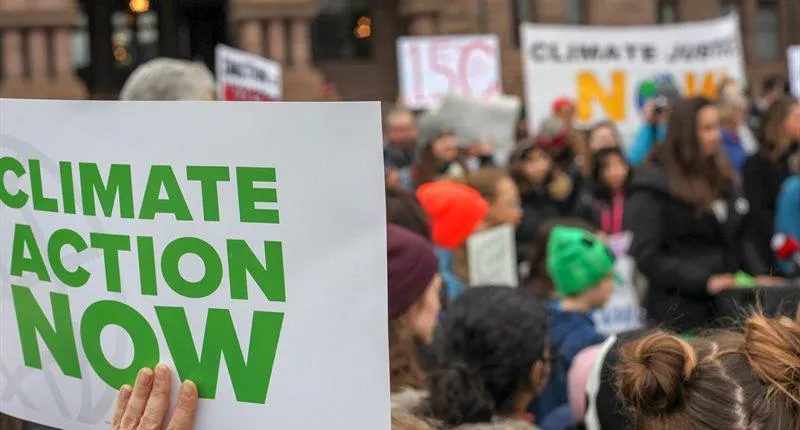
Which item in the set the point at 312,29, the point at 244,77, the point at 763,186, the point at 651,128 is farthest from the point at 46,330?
the point at 312,29

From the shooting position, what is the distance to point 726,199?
A: 5727mm

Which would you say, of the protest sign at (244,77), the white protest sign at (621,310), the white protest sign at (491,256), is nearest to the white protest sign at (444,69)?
the protest sign at (244,77)

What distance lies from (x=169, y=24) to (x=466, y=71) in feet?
23.7

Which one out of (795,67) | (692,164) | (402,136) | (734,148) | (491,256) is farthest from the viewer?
(795,67)

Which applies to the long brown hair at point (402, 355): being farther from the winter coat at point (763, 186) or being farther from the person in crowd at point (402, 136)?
the person in crowd at point (402, 136)

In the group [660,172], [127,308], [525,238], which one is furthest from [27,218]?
[525,238]

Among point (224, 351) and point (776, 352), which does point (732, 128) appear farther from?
point (224, 351)

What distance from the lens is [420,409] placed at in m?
3.00

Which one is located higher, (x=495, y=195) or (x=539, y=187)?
(x=495, y=195)

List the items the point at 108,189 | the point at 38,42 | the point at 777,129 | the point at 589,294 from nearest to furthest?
1. the point at 108,189
2. the point at 589,294
3. the point at 777,129
4. the point at 38,42

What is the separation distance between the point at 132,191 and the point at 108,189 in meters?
0.05

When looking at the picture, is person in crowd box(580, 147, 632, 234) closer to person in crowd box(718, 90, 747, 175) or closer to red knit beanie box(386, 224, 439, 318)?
person in crowd box(718, 90, 747, 175)

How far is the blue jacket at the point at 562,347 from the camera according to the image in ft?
13.1

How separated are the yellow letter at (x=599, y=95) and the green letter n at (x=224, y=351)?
9341 mm
